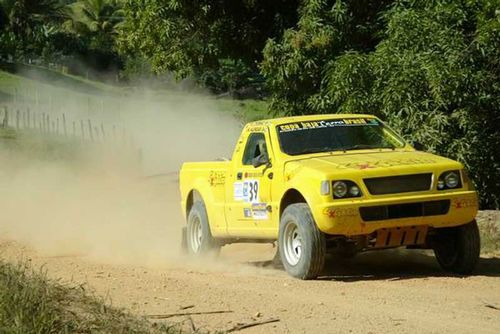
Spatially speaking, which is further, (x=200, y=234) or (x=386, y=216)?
(x=200, y=234)

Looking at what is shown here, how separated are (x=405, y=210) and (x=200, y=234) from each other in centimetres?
378

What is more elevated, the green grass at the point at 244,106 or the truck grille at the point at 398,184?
the green grass at the point at 244,106

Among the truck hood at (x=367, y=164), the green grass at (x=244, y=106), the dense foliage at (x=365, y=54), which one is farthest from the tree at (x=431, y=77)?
the green grass at (x=244, y=106)

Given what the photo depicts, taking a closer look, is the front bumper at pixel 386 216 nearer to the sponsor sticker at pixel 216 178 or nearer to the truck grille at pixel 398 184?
the truck grille at pixel 398 184

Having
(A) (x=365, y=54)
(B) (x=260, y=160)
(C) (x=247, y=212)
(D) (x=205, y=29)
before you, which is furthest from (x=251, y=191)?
(D) (x=205, y=29)

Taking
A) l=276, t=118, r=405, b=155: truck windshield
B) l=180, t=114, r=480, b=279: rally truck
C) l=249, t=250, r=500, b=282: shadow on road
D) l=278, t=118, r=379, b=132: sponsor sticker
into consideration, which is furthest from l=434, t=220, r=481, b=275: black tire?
l=278, t=118, r=379, b=132: sponsor sticker

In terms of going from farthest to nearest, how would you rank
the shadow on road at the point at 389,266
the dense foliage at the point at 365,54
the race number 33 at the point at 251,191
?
the dense foliage at the point at 365,54 < the race number 33 at the point at 251,191 < the shadow on road at the point at 389,266

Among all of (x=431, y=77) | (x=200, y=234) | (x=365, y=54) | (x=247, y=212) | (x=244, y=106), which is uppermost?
(x=365, y=54)

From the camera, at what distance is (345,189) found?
9336mm

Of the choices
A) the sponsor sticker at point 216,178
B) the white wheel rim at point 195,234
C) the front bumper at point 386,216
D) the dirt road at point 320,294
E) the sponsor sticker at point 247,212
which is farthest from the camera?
the white wheel rim at point 195,234

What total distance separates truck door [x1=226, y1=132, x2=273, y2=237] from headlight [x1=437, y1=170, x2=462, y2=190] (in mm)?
1929

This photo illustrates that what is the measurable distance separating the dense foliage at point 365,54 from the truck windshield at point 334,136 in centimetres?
245

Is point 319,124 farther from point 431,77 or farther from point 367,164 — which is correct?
point 431,77

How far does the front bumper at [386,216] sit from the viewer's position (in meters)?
9.23
